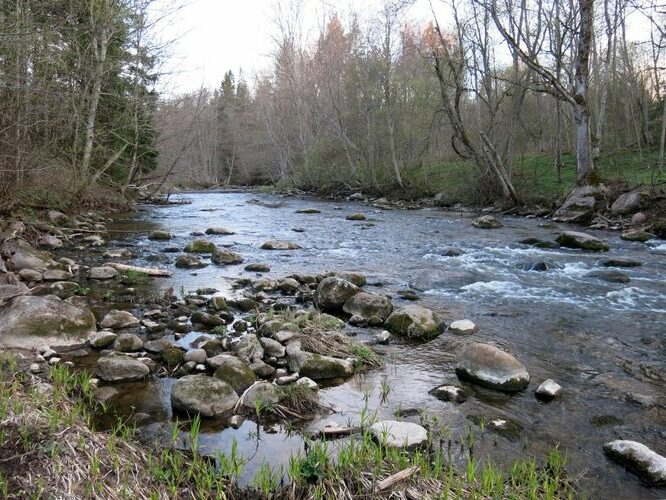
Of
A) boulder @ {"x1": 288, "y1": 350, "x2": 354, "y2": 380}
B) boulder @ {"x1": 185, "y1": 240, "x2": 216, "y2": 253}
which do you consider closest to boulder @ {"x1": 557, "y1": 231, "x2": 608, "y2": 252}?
boulder @ {"x1": 185, "y1": 240, "x2": 216, "y2": 253}

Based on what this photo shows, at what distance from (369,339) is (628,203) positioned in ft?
41.8

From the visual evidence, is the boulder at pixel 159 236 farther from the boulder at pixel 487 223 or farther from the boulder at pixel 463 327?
the boulder at pixel 487 223

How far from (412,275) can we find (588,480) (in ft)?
20.8

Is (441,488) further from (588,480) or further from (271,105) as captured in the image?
(271,105)

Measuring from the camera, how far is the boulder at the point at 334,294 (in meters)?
7.03

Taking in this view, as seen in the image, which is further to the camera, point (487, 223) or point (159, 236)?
point (487, 223)

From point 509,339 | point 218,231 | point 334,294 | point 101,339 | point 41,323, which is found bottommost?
point 509,339

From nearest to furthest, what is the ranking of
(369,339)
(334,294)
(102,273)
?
(369,339)
(334,294)
(102,273)

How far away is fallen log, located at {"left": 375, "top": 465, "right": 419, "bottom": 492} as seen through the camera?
8.61ft

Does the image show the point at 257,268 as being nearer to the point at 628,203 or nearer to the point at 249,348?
the point at 249,348

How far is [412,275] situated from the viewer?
9.36 m

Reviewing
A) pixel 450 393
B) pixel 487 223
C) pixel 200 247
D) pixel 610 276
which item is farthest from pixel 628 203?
pixel 450 393

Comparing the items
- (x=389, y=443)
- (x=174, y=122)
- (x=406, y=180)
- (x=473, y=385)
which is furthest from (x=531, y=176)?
(x=389, y=443)

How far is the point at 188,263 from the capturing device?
9844 mm
